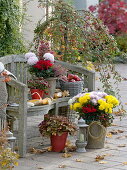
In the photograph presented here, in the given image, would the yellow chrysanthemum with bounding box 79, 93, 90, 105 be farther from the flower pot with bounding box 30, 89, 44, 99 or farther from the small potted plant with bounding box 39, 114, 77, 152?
the flower pot with bounding box 30, 89, 44, 99

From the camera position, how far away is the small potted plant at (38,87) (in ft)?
25.8

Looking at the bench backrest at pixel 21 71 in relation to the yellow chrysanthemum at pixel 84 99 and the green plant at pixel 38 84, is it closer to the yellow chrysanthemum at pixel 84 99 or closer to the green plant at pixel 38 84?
the green plant at pixel 38 84

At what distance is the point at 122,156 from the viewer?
7.18 metres

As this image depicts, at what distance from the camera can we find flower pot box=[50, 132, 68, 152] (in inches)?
292

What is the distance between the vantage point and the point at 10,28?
10562 millimetres

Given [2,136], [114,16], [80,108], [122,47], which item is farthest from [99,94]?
[114,16]

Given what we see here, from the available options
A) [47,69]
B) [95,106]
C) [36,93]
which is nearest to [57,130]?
[95,106]

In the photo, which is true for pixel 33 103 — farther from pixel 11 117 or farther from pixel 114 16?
pixel 114 16

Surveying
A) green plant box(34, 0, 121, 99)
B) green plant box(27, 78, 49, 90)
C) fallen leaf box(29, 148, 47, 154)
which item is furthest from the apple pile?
fallen leaf box(29, 148, 47, 154)

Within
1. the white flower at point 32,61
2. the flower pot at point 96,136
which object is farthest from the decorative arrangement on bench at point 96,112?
the white flower at point 32,61

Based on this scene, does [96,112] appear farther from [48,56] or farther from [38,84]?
[48,56]

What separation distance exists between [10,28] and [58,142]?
3.66m

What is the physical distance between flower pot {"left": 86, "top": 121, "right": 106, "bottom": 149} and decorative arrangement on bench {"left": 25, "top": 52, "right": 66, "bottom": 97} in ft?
2.54

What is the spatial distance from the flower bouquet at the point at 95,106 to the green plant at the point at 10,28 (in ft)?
9.97
